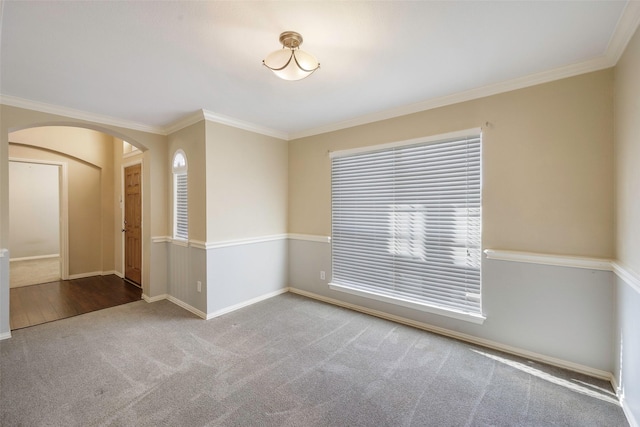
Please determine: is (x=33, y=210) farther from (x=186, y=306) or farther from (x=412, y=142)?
(x=412, y=142)

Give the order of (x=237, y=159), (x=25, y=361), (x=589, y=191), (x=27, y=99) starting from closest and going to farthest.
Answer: (x=589, y=191)
(x=25, y=361)
(x=27, y=99)
(x=237, y=159)

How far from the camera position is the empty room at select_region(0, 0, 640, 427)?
1771 millimetres

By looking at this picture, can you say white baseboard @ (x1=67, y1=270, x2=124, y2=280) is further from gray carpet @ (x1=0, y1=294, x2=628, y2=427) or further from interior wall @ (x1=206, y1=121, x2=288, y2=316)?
interior wall @ (x1=206, y1=121, x2=288, y2=316)

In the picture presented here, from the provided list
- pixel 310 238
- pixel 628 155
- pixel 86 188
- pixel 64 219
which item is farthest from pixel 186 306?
pixel 628 155

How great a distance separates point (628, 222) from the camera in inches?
72.1

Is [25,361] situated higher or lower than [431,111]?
lower

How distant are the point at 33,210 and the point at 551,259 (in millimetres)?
9710

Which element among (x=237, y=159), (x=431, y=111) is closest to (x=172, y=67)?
(x=237, y=159)

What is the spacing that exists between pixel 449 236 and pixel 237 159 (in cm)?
274

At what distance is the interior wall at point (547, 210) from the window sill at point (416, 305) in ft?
0.23

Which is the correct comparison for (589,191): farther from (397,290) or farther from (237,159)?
(237,159)

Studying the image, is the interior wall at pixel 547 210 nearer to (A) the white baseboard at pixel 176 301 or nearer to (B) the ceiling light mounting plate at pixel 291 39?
(B) the ceiling light mounting plate at pixel 291 39

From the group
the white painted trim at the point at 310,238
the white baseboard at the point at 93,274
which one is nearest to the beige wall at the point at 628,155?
the white painted trim at the point at 310,238

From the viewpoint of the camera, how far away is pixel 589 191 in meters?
2.19
